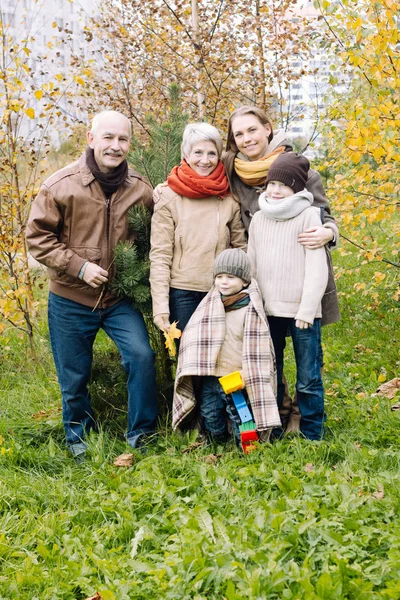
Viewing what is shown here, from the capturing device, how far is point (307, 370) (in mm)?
3975

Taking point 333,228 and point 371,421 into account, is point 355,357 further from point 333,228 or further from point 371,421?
point 333,228

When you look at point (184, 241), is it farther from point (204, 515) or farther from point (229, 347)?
point (204, 515)

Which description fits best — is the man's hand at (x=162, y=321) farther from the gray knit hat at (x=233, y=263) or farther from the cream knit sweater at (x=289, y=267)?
the cream knit sweater at (x=289, y=267)

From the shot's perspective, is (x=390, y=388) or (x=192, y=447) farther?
(x=390, y=388)

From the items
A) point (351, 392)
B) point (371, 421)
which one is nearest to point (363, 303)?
point (351, 392)

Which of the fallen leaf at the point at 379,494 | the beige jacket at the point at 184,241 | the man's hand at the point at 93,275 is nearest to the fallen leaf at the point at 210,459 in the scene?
the beige jacket at the point at 184,241

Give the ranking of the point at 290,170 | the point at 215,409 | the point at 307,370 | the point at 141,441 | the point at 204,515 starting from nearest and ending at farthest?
1. the point at 204,515
2. the point at 290,170
3. the point at 307,370
4. the point at 215,409
5. the point at 141,441

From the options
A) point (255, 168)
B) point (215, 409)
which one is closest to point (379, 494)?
point (215, 409)

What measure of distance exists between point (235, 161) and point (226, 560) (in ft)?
7.79

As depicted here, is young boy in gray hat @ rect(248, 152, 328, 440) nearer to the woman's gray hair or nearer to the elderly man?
the woman's gray hair

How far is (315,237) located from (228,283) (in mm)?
578

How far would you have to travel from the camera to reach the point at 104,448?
425cm

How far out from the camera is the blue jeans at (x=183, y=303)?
13.6 ft

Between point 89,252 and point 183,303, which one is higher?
point 89,252
